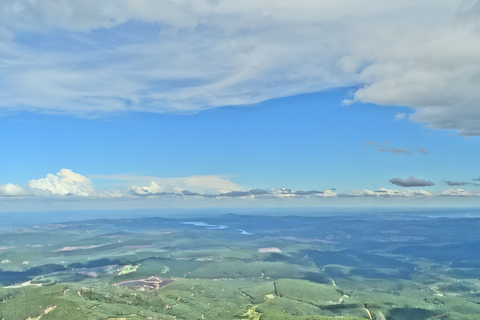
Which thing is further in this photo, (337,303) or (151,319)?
(337,303)

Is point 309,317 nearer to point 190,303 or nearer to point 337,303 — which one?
point 337,303

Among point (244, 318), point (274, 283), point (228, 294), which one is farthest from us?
point (274, 283)

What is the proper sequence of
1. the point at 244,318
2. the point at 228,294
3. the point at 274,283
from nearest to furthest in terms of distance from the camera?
the point at 244,318 < the point at 228,294 < the point at 274,283

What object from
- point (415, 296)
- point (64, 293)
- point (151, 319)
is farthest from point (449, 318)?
point (64, 293)

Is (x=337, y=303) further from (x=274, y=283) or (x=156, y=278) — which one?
(x=156, y=278)

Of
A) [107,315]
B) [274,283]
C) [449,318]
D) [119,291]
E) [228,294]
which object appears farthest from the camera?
[274,283]

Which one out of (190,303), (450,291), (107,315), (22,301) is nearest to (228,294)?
(190,303)
